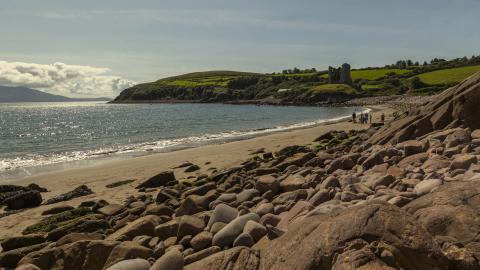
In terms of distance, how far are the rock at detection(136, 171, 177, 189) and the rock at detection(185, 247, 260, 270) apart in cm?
1365

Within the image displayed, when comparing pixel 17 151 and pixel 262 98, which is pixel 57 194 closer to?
pixel 17 151

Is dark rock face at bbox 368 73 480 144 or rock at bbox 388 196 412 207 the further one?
dark rock face at bbox 368 73 480 144

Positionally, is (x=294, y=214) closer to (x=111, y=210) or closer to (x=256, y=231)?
(x=256, y=231)

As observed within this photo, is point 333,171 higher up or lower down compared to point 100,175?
higher up

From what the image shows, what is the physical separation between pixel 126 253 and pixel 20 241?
16.4 feet

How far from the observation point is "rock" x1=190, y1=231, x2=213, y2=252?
7652mm

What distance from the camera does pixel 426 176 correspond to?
8852 mm

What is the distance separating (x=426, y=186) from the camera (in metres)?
7.56

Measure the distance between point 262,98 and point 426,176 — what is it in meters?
167

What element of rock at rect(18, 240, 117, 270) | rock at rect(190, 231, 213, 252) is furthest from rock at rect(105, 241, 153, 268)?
rock at rect(190, 231, 213, 252)

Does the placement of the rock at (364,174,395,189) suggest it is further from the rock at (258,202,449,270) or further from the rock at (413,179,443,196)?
the rock at (258,202,449,270)

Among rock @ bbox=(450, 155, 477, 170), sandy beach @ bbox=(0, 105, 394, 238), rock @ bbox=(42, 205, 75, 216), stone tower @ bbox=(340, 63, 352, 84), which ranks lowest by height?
sandy beach @ bbox=(0, 105, 394, 238)

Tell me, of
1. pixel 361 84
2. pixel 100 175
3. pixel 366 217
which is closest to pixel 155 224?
pixel 366 217

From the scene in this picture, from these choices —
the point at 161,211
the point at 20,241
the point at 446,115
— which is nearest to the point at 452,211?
the point at 161,211
